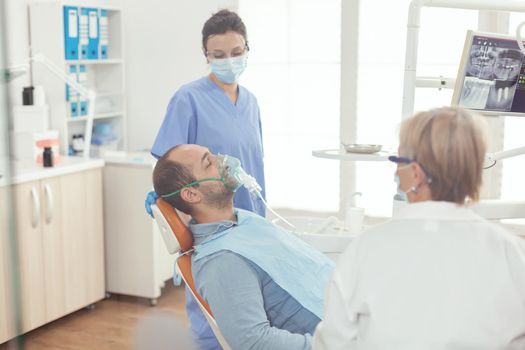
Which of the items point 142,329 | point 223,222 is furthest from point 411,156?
point 142,329

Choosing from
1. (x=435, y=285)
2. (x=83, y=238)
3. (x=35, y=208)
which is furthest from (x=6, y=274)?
(x=83, y=238)

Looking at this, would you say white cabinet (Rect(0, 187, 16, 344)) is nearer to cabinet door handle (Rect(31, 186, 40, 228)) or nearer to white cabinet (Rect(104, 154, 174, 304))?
cabinet door handle (Rect(31, 186, 40, 228))

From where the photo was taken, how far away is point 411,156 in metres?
1.01

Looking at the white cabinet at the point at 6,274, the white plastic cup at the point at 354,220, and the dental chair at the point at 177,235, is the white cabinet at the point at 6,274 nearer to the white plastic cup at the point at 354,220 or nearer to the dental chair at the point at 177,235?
the dental chair at the point at 177,235

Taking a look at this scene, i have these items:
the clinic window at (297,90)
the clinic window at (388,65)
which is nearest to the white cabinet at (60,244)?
the clinic window at (297,90)

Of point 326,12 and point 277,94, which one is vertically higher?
point 326,12

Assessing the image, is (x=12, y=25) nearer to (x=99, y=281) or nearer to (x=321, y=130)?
(x=99, y=281)

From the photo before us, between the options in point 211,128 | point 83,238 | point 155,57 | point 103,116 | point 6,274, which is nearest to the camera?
point 6,274

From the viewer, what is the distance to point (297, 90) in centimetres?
359

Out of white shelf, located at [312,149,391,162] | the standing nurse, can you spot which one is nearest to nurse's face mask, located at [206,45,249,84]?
the standing nurse

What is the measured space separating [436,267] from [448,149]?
0.54 feet

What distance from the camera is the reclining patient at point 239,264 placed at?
4.33 ft

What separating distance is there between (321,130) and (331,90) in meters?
0.21

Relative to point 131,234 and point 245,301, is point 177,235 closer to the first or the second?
point 245,301
